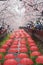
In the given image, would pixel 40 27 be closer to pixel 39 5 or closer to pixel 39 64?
pixel 39 5

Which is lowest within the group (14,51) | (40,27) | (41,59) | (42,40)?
(40,27)

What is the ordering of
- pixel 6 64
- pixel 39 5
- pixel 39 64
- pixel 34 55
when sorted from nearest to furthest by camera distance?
pixel 6 64 → pixel 39 64 → pixel 34 55 → pixel 39 5

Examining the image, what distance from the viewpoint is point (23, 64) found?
39.9 ft

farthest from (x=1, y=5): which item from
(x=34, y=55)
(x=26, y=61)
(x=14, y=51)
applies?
(x=26, y=61)

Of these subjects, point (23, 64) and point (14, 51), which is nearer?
point (23, 64)

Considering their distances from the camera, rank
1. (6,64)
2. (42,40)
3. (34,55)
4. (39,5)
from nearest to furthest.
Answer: (6,64), (34,55), (42,40), (39,5)

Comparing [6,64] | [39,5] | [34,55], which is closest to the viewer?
[6,64]

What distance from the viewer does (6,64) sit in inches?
461

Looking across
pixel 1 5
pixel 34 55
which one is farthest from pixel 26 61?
pixel 1 5

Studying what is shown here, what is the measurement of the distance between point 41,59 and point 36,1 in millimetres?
22846

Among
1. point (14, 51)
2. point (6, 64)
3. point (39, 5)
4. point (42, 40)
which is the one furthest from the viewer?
point (39, 5)

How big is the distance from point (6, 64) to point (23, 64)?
865 millimetres

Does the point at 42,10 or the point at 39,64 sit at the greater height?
the point at 39,64

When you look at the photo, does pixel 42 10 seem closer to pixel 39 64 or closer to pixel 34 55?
pixel 34 55
